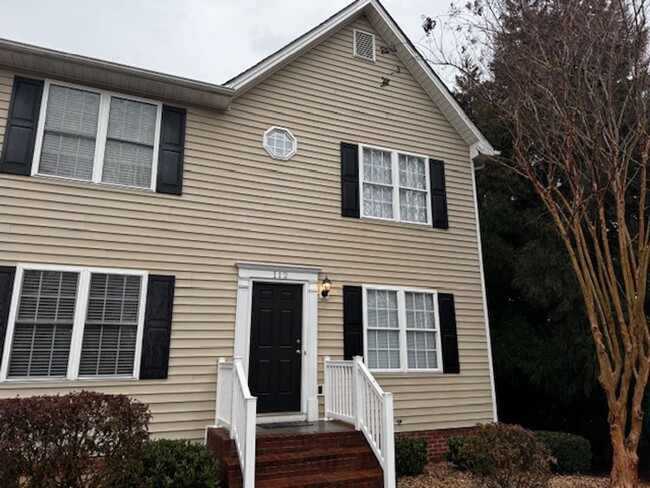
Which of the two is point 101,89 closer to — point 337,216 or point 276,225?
point 276,225

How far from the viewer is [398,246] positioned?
840 centimetres

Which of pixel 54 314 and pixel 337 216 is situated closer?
pixel 54 314

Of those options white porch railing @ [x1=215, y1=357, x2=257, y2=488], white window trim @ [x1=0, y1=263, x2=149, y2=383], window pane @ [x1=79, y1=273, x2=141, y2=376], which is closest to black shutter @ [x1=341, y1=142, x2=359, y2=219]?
white porch railing @ [x1=215, y1=357, x2=257, y2=488]

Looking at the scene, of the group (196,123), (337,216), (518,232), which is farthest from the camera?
(518,232)

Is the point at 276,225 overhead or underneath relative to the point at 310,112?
underneath

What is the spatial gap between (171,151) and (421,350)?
5.39 m

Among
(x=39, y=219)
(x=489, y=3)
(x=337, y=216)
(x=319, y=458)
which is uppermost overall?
(x=489, y=3)

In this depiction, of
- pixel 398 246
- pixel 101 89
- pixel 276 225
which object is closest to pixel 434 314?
pixel 398 246

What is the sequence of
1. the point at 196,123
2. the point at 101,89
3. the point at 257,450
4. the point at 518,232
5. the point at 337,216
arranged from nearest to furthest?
1. the point at 257,450
2. the point at 101,89
3. the point at 196,123
4. the point at 337,216
5. the point at 518,232

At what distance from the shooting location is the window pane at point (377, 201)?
840 cm

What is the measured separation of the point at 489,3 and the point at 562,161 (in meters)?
2.93

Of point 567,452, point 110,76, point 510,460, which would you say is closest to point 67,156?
point 110,76

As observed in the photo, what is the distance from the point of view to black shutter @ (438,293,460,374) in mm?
8227

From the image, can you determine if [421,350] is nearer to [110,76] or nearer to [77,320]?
[77,320]
